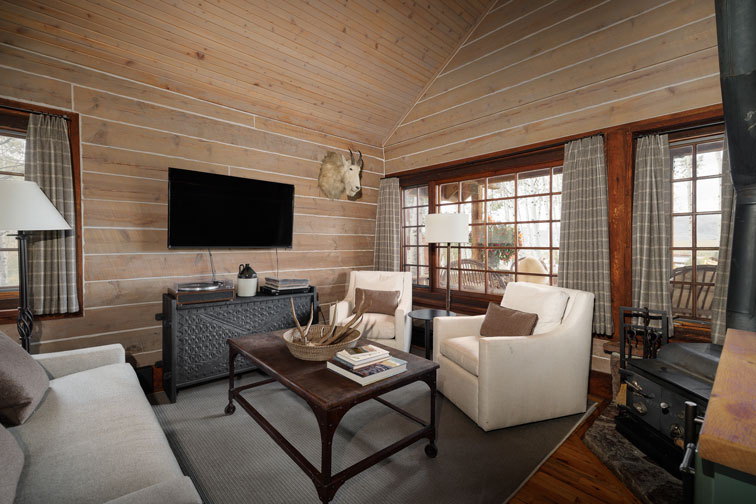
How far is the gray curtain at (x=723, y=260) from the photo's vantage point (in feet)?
7.10

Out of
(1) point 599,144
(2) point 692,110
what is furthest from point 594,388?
(2) point 692,110

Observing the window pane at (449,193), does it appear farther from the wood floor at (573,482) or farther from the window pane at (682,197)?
the wood floor at (573,482)

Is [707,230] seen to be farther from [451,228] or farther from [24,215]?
[24,215]

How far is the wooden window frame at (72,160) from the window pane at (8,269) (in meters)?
0.07

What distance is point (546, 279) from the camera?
3281 millimetres

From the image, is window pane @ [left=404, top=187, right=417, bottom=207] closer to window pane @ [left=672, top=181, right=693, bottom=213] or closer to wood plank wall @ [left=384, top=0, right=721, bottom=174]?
wood plank wall @ [left=384, top=0, right=721, bottom=174]

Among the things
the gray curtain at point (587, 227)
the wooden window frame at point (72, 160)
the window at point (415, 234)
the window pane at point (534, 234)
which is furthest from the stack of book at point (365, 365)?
the window at point (415, 234)

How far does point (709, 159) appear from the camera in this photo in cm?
244

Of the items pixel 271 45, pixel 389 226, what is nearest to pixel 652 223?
pixel 389 226

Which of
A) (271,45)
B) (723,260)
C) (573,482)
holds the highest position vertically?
(271,45)

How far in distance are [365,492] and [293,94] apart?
3.44 meters

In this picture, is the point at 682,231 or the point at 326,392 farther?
the point at 682,231

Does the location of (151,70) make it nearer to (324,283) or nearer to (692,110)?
(324,283)

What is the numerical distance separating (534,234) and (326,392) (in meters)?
2.61
